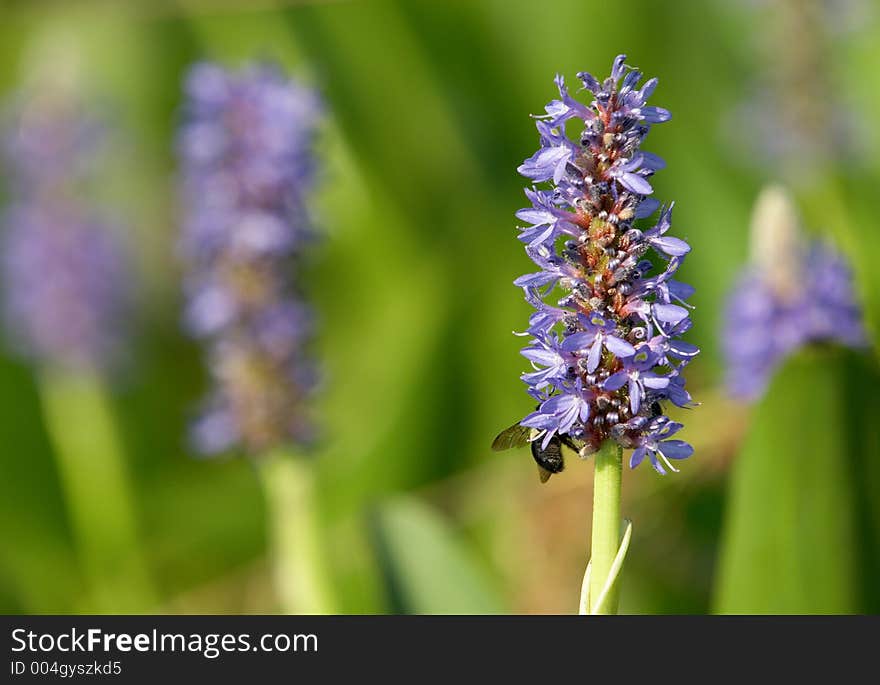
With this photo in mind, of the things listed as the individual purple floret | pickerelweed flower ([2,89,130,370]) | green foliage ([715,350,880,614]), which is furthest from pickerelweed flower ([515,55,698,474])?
pickerelweed flower ([2,89,130,370])

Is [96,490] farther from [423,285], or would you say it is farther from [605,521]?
[605,521]

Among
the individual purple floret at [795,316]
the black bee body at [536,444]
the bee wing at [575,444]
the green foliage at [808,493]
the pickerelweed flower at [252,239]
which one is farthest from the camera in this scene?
the pickerelweed flower at [252,239]

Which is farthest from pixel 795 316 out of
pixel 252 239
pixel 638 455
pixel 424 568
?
pixel 252 239

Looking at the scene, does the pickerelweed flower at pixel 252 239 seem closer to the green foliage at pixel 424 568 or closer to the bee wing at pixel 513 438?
the green foliage at pixel 424 568

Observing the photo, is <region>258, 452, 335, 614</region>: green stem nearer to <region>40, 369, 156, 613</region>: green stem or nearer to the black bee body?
<region>40, 369, 156, 613</region>: green stem

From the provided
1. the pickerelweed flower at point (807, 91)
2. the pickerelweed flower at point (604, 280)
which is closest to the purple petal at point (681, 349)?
the pickerelweed flower at point (604, 280)

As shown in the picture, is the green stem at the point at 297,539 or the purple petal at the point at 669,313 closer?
the purple petal at the point at 669,313
